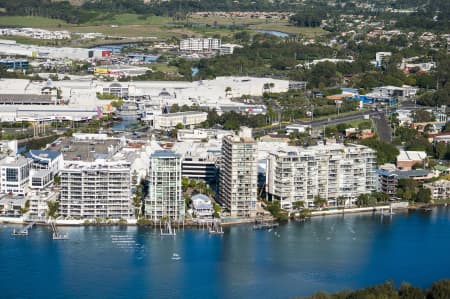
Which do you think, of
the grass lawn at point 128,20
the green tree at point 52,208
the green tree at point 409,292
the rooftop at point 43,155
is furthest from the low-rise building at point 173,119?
the grass lawn at point 128,20

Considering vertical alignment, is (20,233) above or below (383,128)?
below

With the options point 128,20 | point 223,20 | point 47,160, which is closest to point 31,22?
point 128,20

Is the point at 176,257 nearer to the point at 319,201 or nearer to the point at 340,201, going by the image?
the point at 319,201

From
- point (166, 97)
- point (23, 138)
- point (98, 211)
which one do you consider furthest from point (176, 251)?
point (166, 97)

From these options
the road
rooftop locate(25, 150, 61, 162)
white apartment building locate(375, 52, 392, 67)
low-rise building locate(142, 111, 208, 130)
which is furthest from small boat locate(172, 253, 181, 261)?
white apartment building locate(375, 52, 392, 67)

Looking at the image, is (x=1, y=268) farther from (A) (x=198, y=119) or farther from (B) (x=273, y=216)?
(A) (x=198, y=119)

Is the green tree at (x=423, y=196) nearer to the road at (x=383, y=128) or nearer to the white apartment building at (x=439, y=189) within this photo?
the white apartment building at (x=439, y=189)
